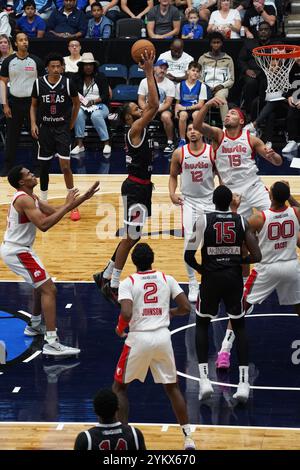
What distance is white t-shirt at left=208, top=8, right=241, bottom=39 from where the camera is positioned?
64.2 ft

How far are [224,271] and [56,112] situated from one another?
18.8 feet

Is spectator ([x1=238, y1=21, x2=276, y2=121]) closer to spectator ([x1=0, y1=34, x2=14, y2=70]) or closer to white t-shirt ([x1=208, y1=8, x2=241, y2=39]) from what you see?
white t-shirt ([x1=208, y1=8, x2=241, y2=39])

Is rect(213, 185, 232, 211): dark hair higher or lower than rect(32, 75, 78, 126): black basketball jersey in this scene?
higher

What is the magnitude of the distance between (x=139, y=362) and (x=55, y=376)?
1.75 metres

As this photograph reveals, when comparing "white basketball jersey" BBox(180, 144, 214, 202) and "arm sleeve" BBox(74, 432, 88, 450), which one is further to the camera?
"white basketball jersey" BBox(180, 144, 214, 202)

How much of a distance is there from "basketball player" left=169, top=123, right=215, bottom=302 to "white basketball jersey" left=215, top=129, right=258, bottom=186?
0.12 metres

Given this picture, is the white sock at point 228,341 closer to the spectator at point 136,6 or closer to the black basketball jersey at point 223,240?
the black basketball jersey at point 223,240

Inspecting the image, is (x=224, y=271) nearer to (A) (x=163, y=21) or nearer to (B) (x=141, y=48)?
(B) (x=141, y=48)

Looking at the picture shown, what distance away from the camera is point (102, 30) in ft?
64.9

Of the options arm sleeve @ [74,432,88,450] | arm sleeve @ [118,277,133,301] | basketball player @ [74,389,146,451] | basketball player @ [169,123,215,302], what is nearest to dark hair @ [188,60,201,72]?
basketball player @ [169,123,215,302]

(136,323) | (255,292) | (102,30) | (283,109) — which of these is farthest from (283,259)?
(102,30)

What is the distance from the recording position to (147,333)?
Answer: 8039 millimetres

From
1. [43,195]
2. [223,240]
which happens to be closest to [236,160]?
[223,240]

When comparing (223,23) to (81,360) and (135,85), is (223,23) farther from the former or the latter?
(81,360)
